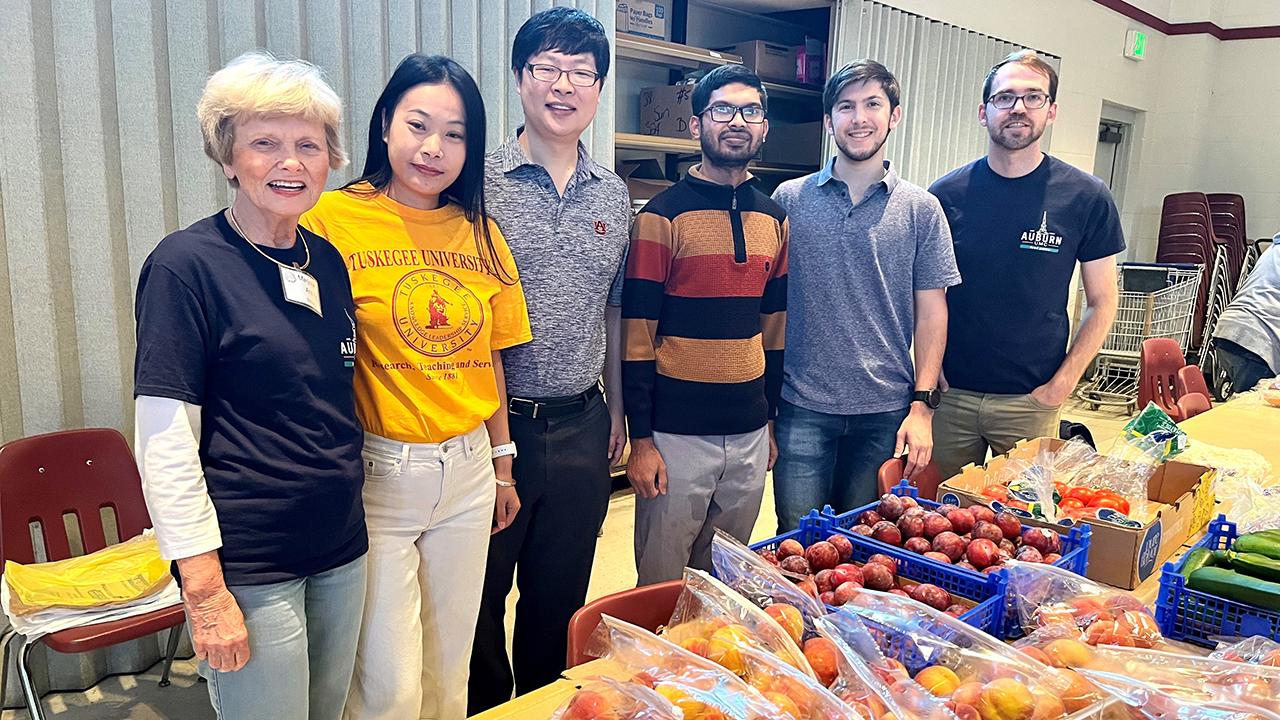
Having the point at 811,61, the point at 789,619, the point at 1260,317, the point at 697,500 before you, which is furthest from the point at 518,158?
the point at 1260,317

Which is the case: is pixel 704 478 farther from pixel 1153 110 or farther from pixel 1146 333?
pixel 1153 110

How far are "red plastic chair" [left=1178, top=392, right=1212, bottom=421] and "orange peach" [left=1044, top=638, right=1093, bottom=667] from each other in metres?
2.97

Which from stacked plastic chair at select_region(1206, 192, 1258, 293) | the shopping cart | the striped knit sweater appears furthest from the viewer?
stacked plastic chair at select_region(1206, 192, 1258, 293)

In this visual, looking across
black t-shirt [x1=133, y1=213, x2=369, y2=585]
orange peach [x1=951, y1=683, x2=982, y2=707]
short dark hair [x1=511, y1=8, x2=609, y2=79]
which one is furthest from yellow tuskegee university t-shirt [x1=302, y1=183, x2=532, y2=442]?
orange peach [x1=951, y1=683, x2=982, y2=707]

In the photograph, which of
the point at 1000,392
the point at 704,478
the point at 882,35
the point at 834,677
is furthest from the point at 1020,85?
the point at 882,35

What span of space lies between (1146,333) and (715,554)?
648 cm

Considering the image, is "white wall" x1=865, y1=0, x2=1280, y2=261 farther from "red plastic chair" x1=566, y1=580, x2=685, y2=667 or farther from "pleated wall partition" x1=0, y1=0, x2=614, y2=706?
"red plastic chair" x1=566, y1=580, x2=685, y2=667

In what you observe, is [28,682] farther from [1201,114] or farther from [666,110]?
[1201,114]

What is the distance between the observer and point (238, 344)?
1356mm

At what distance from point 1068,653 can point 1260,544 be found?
66 centimetres

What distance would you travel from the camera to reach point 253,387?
137 cm

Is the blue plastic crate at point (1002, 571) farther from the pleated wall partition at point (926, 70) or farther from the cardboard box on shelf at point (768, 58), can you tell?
the pleated wall partition at point (926, 70)

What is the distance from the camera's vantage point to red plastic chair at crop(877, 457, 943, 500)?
212 cm

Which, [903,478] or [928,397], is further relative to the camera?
[928,397]
